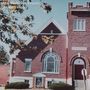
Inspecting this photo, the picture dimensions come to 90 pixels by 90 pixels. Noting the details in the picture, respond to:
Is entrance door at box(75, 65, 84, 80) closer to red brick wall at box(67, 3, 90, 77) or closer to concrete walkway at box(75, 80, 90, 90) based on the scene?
red brick wall at box(67, 3, 90, 77)

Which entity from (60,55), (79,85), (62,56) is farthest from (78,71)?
(60,55)

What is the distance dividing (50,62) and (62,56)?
66.4 inches

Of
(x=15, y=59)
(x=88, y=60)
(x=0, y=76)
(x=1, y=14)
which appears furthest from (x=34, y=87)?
(x=1, y=14)

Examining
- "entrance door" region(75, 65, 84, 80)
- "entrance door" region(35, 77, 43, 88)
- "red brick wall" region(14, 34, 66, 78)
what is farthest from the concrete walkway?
"entrance door" region(35, 77, 43, 88)

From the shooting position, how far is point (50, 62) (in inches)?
1809

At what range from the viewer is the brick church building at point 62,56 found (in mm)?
45500

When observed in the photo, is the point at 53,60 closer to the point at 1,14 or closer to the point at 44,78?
the point at 44,78

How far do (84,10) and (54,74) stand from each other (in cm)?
877

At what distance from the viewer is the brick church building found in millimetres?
45500

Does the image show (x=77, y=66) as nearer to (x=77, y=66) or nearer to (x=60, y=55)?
(x=77, y=66)

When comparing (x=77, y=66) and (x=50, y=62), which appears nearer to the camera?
(x=50, y=62)

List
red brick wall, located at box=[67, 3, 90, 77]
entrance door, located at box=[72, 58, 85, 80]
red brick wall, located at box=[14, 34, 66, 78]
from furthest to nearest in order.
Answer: entrance door, located at box=[72, 58, 85, 80] < red brick wall, located at box=[14, 34, 66, 78] < red brick wall, located at box=[67, 3, 90, 77]

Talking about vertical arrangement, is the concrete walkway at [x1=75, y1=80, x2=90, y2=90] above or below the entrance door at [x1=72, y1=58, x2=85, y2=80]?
below

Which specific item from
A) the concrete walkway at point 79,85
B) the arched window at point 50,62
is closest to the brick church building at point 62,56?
the arched window at point 50,62
